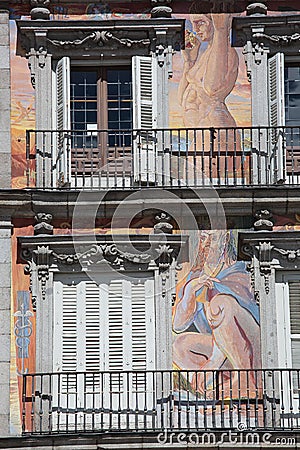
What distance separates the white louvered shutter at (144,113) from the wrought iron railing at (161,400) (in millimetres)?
2957

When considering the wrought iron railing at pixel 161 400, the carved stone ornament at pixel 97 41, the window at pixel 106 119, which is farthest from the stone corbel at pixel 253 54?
the wrought iron railing at pixel 161 400

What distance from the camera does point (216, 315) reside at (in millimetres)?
24109

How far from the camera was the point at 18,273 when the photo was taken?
24.1 meters

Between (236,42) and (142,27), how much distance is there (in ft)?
4.62

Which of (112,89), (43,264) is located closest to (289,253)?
(43,264)

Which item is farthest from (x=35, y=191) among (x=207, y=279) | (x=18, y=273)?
(x=207, y=279)

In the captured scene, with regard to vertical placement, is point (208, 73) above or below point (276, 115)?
above

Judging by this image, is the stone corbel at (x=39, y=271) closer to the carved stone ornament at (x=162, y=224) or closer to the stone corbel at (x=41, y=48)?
the carved stone ornament at (x=162, y=224)

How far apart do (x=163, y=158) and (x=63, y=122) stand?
60.3 inches

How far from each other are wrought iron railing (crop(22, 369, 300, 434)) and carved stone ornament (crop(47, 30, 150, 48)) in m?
4.82

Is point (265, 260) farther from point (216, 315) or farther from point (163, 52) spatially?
point (163, 52)

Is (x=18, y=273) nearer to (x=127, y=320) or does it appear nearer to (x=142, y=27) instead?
(x=127, y=320)

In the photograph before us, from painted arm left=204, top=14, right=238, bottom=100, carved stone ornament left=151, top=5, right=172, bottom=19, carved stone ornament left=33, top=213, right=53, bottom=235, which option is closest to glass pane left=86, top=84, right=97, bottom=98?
carved stone ornament left=151, top=5, right=172, bottom=19

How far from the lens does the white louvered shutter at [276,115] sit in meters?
24.5
